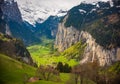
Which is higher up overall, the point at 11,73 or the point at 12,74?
the point at 11,73

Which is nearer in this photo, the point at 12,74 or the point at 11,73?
the point at 12,74

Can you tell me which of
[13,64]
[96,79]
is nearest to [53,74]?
[13,64]

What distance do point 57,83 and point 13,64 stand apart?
2592 centimetres

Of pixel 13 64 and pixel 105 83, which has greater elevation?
pixel 13 64

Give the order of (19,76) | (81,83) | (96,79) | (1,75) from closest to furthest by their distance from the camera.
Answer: (1,75) < (19,76) < (81,83) < (96,79)

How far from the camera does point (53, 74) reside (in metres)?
158

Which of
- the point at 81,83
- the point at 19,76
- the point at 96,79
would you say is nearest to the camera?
the point at 19,76

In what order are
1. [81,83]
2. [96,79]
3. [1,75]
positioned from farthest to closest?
[96,79]
[81,83]
[1,75]

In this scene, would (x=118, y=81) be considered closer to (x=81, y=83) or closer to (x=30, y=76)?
(x=81, y=83)

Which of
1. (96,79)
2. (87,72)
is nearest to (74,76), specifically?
(87,72)

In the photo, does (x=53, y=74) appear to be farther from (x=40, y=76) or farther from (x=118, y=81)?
(x=118, y=81)

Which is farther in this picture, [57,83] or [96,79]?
[96,79]

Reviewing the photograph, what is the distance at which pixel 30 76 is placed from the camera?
468 feet

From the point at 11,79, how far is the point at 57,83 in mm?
19951
